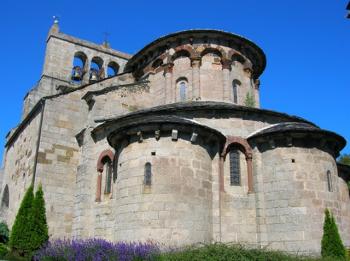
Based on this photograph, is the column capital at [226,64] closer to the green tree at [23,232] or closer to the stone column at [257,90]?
the stone column at [257,90]

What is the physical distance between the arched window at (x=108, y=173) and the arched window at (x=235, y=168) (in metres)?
5.11

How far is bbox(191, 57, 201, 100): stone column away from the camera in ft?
63.8

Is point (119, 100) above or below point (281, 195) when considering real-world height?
above

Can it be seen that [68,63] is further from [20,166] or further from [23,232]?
[23,232]

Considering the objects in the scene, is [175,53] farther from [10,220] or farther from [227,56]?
[10,220]

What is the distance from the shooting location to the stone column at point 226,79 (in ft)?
63.9

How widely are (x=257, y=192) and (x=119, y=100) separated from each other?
7.90m

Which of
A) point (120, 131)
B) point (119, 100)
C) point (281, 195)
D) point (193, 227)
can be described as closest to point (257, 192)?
point (281, 195)

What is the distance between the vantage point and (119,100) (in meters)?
18.4

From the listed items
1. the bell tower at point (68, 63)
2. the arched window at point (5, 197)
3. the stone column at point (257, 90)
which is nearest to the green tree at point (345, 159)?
the stone column at point (257, 90)

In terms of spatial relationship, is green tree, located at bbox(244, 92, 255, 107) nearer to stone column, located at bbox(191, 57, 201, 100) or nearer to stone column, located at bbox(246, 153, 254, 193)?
stone column, located at bbox(191, 57, 201, 100)

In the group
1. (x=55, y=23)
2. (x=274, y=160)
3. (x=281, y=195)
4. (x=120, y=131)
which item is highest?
(x=55, y=23)

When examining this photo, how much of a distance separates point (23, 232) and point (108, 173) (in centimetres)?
408

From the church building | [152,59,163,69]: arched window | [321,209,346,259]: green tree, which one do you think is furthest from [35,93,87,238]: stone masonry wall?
[321,209,346,259]: green tree
